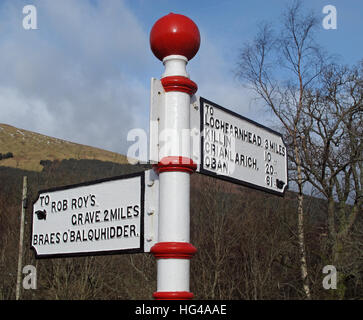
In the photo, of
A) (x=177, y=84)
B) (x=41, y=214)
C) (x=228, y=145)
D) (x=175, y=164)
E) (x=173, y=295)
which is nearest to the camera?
(x=173, y=295)

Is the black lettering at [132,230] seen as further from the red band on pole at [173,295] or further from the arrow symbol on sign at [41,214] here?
the arrow symbol on sign at [41,214]

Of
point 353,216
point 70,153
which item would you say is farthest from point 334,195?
point 70,153

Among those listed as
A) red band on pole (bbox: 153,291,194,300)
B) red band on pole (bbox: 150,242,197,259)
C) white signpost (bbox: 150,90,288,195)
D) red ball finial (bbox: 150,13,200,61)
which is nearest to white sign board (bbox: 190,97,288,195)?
white signpost (bbox: 150,90,288,195)

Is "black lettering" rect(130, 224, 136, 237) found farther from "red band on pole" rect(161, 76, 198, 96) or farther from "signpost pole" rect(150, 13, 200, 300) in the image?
"red band on pole" rect(161, 76, 198, 96)

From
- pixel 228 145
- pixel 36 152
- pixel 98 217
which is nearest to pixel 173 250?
pixel 98 217

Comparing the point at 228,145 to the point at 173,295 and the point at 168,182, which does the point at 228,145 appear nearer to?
the point at 168,182

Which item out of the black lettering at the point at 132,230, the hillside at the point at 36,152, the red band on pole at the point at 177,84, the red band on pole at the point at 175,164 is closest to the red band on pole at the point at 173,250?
the black lettering at the point at 132,230

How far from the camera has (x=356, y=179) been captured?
60.5 ft

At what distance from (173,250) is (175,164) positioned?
471mm

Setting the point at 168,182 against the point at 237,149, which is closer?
the point at 168,182

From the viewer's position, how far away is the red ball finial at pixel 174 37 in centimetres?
295

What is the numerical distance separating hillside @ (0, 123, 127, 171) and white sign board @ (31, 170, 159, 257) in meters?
56.2

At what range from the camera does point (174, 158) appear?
2.73 m
